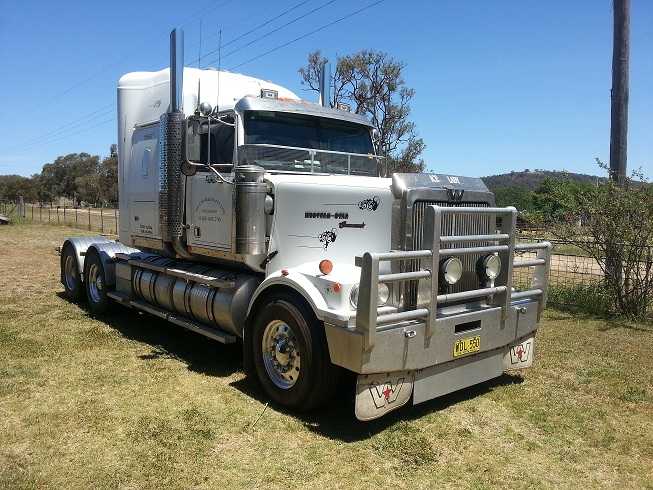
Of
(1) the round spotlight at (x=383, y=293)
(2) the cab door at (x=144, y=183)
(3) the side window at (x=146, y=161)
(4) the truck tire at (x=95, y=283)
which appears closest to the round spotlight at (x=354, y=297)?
(1) the round spotlight at (x=383, y=293)

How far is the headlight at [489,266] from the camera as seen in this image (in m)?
4.87

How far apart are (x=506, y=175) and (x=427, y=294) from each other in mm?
150053

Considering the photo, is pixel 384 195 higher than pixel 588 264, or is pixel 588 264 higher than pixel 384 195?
pixel 384 195

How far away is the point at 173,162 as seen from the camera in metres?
6.50

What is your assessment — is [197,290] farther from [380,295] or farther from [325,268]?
[380,295]

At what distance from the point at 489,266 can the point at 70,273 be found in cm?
774

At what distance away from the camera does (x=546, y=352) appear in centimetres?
679

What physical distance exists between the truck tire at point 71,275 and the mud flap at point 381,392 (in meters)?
6.81

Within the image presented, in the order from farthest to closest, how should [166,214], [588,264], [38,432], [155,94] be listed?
[588,264]
[155,94]
[166,214]
[38,432]

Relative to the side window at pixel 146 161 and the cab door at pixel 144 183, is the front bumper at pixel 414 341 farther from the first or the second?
the side window at pixel 146 161

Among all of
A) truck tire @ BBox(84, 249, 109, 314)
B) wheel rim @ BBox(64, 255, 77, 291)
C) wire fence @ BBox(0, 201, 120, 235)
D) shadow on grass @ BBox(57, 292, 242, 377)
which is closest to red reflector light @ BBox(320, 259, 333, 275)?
shadow on grass @ BBox(57, 292, 242, 377)

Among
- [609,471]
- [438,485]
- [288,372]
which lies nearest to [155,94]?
[288,372]

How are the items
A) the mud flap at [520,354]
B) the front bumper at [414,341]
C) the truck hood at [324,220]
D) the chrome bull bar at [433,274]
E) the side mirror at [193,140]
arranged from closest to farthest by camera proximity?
the chrome bull bar at [433,274] → the front bumper at [414,341] → the truck hood at [324,220] → the mud flap at [520,354] → the side mirror at [193,140]

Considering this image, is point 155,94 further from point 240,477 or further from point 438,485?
point 438,485
